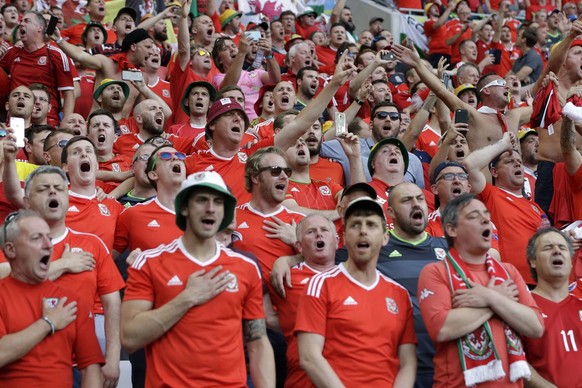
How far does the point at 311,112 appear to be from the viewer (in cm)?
770

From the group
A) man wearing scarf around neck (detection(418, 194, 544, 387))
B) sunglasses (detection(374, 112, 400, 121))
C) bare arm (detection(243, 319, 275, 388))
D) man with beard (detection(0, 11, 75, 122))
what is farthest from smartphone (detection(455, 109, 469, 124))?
man with beard (detection(0, 11, 75, 122))

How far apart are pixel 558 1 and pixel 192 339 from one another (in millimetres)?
16719

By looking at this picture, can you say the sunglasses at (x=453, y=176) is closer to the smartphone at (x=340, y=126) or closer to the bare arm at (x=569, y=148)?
the smartphone at (x=340, y=126)

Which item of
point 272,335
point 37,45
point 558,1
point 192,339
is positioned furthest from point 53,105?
point 558,1

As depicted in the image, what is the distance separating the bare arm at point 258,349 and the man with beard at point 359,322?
0.27m

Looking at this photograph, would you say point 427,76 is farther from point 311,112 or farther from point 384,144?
point 311,112

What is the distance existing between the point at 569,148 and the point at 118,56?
18.3 ft

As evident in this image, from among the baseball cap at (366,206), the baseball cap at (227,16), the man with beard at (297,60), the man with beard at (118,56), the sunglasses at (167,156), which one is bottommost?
the baseball cap at (366,206)

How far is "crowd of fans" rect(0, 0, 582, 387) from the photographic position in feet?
17.9

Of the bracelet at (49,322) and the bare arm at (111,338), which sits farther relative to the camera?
the bare arm at (111,338)

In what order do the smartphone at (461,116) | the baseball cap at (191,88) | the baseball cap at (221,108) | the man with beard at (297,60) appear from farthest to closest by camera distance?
the man with beard at (297,60), the baseball cap at (191,88), the smartphone at (461,116), the baseball cap at (221,108)

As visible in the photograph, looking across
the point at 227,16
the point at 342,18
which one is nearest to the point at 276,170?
the point at 227,16

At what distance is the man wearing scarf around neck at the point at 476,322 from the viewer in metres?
5.69

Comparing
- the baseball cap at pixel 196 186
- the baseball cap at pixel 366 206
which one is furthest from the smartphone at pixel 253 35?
the baseball cap at pixel 196 186
